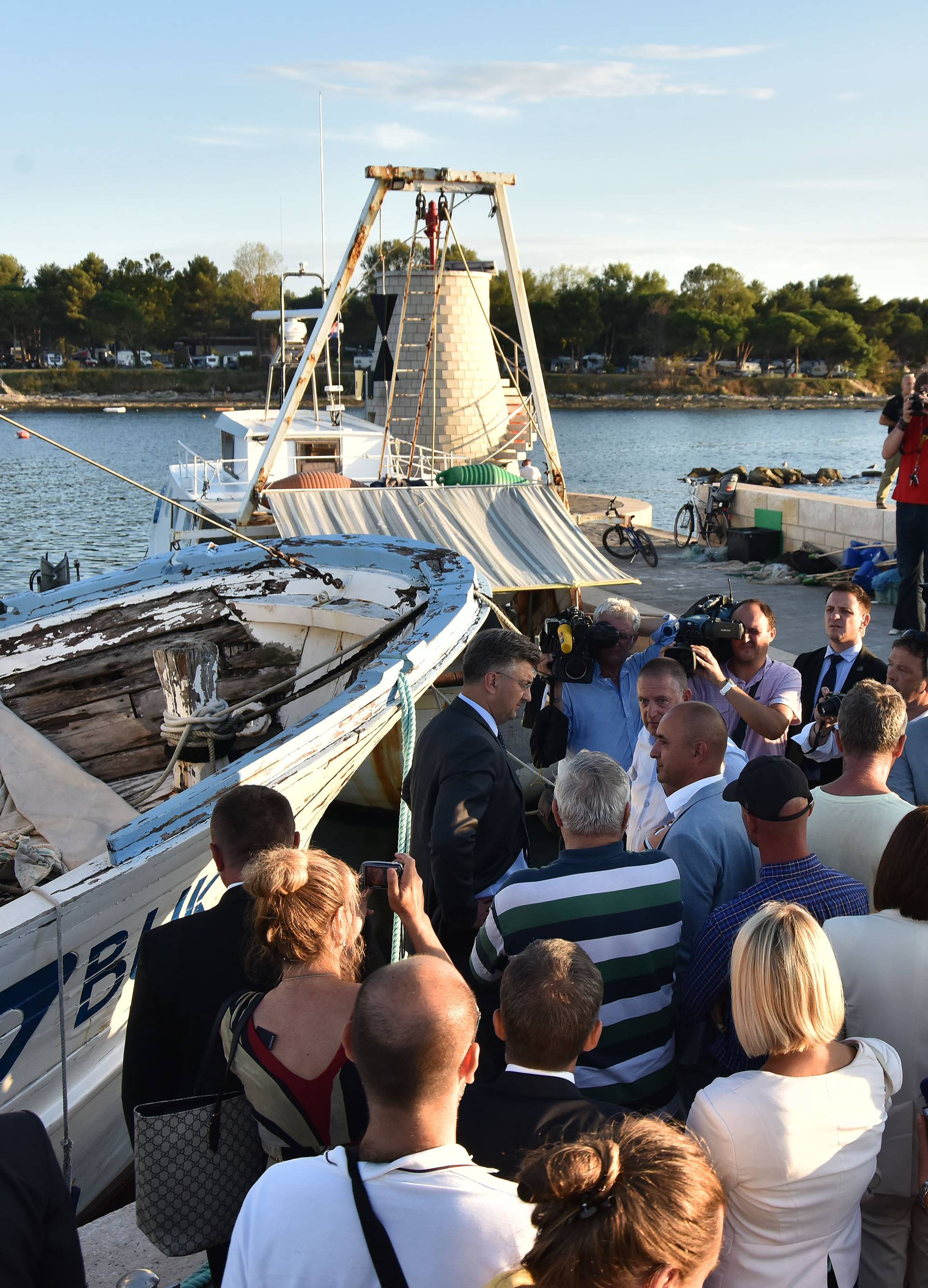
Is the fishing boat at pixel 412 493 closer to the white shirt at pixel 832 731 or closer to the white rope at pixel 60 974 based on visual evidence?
the white rope at pixel 60 974

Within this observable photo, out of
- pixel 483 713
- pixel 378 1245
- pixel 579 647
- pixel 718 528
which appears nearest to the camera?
pixel 378 1245

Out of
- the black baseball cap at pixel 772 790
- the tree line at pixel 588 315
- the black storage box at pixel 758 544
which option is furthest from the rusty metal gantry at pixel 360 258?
the tree line at pixel 588 315

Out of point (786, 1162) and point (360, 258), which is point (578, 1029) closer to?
point (786, 1162)

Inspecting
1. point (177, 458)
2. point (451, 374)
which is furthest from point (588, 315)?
point (451, 374)

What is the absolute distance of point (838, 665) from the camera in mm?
4859

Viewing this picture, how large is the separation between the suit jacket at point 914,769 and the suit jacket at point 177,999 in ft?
8.55

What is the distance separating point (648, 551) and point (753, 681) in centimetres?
1100

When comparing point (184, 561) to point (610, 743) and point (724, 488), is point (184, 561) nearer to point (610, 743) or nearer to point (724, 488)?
point (610, 743)

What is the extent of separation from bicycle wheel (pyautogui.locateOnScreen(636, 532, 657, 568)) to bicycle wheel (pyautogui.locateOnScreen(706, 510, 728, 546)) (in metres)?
1.05

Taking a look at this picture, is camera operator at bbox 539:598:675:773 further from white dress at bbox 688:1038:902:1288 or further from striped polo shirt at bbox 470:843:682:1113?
white dress at bbox 688:1038:902:1288

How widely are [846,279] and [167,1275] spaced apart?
129643 mm

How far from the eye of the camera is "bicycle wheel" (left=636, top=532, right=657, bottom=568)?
15.3 metres

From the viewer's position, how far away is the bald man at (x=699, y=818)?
3027mm

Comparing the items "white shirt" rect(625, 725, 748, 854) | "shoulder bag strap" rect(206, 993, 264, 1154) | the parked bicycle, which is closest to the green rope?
"white shirt" rect(625, 725, 748, 854)
